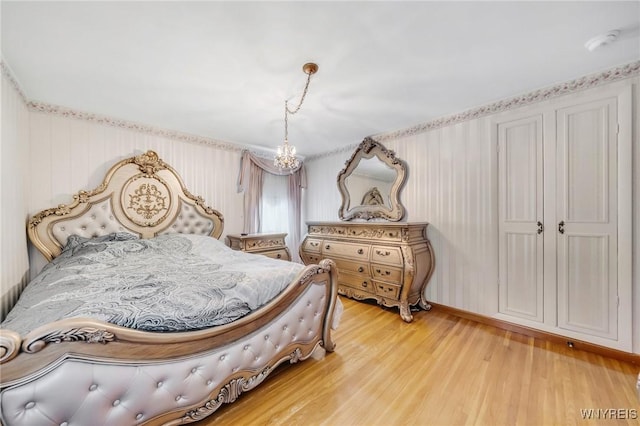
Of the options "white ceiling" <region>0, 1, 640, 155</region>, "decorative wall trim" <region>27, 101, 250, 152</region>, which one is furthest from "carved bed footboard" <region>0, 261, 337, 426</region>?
"decorative wall trim" <region>27, 101, 250, 152</region>

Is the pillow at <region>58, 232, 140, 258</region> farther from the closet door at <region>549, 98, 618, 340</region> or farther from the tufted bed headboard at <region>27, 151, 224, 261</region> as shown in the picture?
the closet door at <region>549, 98, 618, 340</region>

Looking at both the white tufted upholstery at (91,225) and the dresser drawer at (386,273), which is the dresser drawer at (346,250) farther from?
the white tufted upholstery at (91,225)

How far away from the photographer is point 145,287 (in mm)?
1597

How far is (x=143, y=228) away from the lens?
3148 mm

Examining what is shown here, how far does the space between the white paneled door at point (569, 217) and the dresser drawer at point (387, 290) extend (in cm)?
110

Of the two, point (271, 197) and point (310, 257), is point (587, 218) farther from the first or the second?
point (271, 197)

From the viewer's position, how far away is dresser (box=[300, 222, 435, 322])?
9.36 ft

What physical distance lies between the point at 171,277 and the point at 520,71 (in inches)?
136

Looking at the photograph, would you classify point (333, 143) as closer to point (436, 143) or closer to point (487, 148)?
point (436, 143)

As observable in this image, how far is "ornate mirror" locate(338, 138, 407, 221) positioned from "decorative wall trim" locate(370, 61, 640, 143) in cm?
48

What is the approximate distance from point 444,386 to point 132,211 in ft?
12.7

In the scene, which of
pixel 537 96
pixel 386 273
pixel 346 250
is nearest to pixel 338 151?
→ pixel 346 250

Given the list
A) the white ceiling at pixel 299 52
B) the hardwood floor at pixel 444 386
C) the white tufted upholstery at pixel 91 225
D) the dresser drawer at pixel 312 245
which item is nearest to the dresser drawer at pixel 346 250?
the dresser drawer at pixel 312 245

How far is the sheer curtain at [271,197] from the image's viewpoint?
13.8 feet
